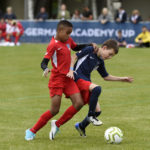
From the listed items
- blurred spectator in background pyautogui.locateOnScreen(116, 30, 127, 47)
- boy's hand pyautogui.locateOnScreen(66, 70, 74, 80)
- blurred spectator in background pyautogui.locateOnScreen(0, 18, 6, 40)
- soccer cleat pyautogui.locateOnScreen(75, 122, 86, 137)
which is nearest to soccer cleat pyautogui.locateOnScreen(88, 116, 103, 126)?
soccer cleat pyautogui.locateOnScreen(75, 122, 86, 137)

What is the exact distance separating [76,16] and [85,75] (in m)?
21.5

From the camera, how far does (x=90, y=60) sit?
743 centimetres

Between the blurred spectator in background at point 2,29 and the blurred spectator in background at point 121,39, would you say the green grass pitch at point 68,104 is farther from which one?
the blurred spectator in background at point 2,29

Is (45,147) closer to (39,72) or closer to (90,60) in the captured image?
(90,60)

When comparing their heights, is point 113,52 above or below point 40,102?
above

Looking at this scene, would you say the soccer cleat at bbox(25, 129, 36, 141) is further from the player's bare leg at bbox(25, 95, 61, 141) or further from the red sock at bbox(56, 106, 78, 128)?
the red sock at bbox(56, 106, 78, 128)

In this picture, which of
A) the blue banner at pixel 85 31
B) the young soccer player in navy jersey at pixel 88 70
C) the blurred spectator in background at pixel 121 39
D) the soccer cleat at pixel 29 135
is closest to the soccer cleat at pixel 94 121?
the young soccer player in navy jersey at pixel 88 70

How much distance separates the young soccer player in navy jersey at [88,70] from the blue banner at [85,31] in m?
18.3

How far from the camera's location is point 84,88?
7332 millimetres

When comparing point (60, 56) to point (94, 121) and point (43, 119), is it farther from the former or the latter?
point (94, 121)

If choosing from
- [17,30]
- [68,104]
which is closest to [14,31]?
[17,30]

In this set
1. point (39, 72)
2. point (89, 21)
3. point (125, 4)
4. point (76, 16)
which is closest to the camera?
point (39, 72)

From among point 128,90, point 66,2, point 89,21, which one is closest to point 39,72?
point 128,90

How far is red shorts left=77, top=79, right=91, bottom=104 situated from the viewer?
24.0 ft
